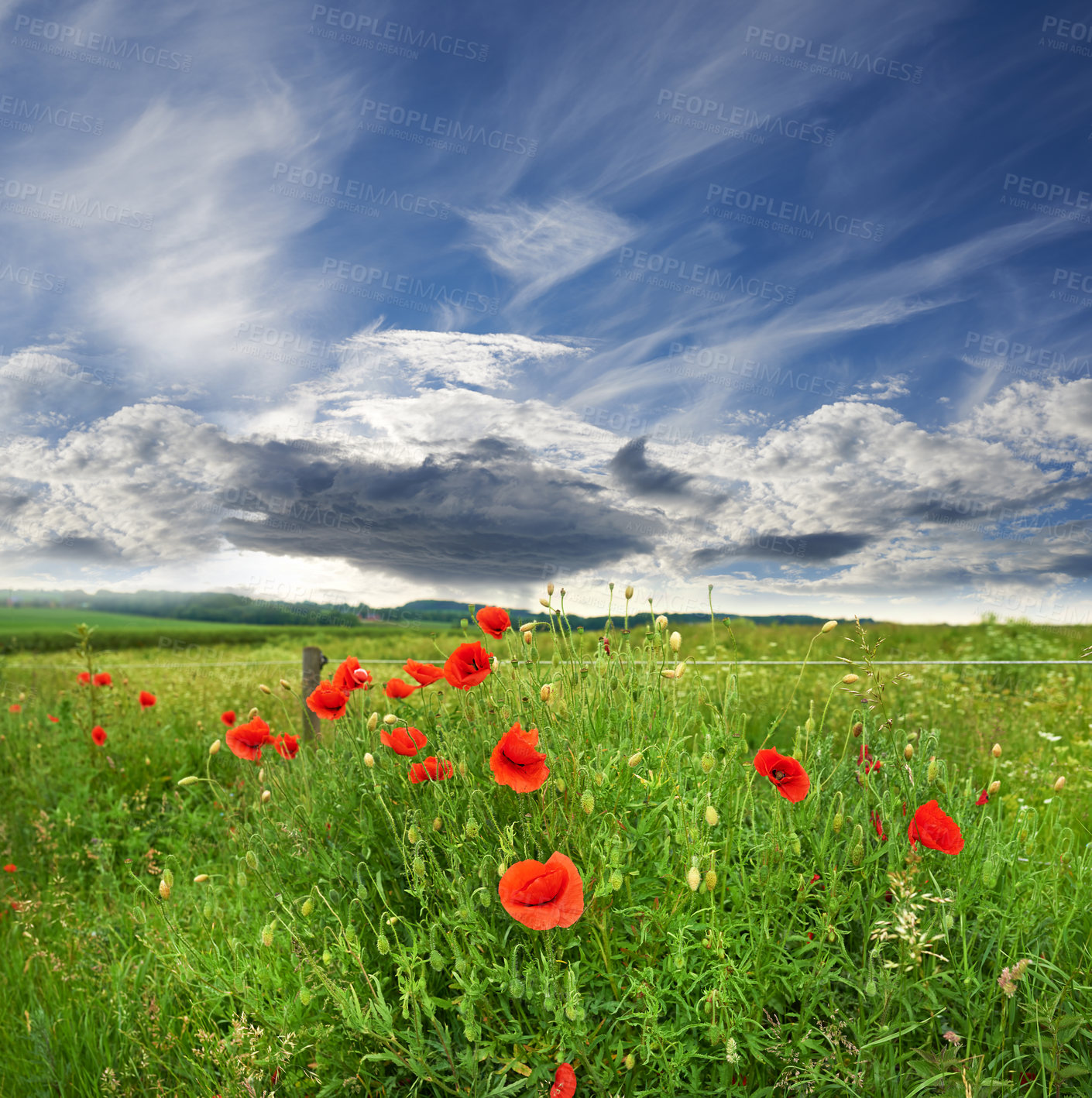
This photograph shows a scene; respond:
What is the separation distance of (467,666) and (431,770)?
→ 0.39 metres

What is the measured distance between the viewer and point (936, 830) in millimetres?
2398

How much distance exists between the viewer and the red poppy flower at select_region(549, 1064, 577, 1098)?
2072mm

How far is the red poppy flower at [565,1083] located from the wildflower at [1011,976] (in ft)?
3.94

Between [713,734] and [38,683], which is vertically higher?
[713,734]

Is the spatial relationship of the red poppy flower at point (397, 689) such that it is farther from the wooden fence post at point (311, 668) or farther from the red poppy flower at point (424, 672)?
the wooden fence post at point (311, 668)

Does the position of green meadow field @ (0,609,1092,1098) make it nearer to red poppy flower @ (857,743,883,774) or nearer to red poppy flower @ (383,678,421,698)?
red poppy flower @ (857,743,883,774)

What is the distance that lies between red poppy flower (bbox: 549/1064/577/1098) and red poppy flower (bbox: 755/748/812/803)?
3.23ft

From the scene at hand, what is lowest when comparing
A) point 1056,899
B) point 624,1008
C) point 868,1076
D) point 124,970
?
point 124,970

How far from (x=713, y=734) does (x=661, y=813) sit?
493mm

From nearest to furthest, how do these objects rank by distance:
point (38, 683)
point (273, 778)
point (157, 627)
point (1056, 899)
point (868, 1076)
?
point (868, 1076) < point (1056, 899) < point (273, 778) < point (38, 683) < point (157, 627)

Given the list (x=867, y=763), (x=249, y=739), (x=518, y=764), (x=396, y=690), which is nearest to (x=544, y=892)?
(x=518, y=764)

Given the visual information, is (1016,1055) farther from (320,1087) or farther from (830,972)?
(320,1087)

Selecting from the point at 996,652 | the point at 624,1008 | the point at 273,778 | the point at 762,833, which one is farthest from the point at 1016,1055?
the point at 996,652

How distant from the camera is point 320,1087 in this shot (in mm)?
2543
